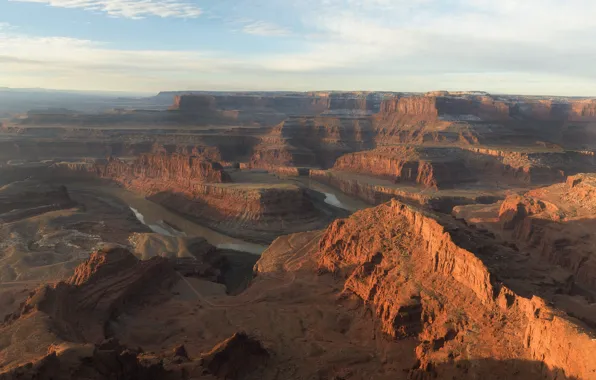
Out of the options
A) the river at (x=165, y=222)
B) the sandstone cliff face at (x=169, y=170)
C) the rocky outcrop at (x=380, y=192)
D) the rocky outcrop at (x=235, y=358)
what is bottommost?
the river at (x=165, y=222)

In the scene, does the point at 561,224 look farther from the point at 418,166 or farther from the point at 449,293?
the point at 418,166

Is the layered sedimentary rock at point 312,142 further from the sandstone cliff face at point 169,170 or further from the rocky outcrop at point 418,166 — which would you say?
the sandstone cliff face at point 169,170

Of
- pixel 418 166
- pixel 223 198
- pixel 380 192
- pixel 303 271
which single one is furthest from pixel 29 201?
pixel 418 166

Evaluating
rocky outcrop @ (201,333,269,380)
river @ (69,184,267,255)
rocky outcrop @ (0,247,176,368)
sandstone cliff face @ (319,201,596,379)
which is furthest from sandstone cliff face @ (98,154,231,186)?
rocky outcrop @ (201,333,269,380)

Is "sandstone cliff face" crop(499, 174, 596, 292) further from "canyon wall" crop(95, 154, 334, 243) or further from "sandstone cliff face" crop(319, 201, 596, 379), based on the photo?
"canyon wall" crop(95, 154, 334, 243)

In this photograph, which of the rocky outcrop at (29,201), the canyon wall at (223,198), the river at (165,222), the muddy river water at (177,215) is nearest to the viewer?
the river at (165,222)

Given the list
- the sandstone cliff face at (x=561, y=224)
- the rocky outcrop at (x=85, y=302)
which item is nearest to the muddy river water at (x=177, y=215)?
the rocky outcrop at (x=85, y=302)

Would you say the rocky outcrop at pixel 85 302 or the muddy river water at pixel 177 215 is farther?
the muddy river water at pixel 177 215

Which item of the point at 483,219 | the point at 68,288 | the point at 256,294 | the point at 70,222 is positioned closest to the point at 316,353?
the point at 256,294
